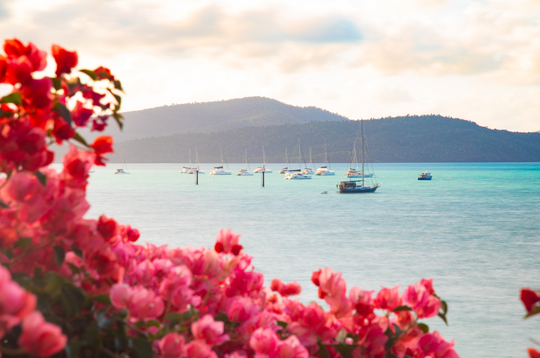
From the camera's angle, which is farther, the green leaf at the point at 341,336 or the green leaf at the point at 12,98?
the green leaf at the point at 341,336

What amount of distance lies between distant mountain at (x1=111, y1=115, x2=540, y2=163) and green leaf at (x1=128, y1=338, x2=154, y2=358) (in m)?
166

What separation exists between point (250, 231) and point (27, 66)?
20085 mm

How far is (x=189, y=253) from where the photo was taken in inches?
80.0

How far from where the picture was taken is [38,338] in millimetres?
935

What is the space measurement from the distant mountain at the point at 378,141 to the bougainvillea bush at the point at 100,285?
541 feet

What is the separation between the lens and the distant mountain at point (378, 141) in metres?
172

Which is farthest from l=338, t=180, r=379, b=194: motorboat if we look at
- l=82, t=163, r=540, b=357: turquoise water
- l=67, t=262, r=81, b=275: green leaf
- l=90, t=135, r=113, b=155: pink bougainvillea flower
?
l=67, t=262, r=81, b=275: green leaf

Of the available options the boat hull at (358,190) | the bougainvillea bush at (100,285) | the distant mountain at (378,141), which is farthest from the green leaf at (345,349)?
the distant mountain at (378,141)

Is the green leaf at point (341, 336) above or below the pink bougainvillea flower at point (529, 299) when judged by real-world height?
below

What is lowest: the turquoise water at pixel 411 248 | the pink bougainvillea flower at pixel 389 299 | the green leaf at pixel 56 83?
the turquoise water at pixel 411 248

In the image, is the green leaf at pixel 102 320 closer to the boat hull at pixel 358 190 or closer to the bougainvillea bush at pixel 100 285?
the bougainvillea bush at pixel 100 285

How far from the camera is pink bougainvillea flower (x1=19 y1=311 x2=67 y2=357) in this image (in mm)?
931

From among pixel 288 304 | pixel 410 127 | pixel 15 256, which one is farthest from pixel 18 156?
pixel 410 127

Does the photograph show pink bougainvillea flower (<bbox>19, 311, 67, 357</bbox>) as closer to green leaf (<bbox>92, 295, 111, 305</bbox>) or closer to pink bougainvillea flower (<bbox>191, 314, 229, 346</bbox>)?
green leaf (<bbox>92, 295, 111, 305</bbox>)
